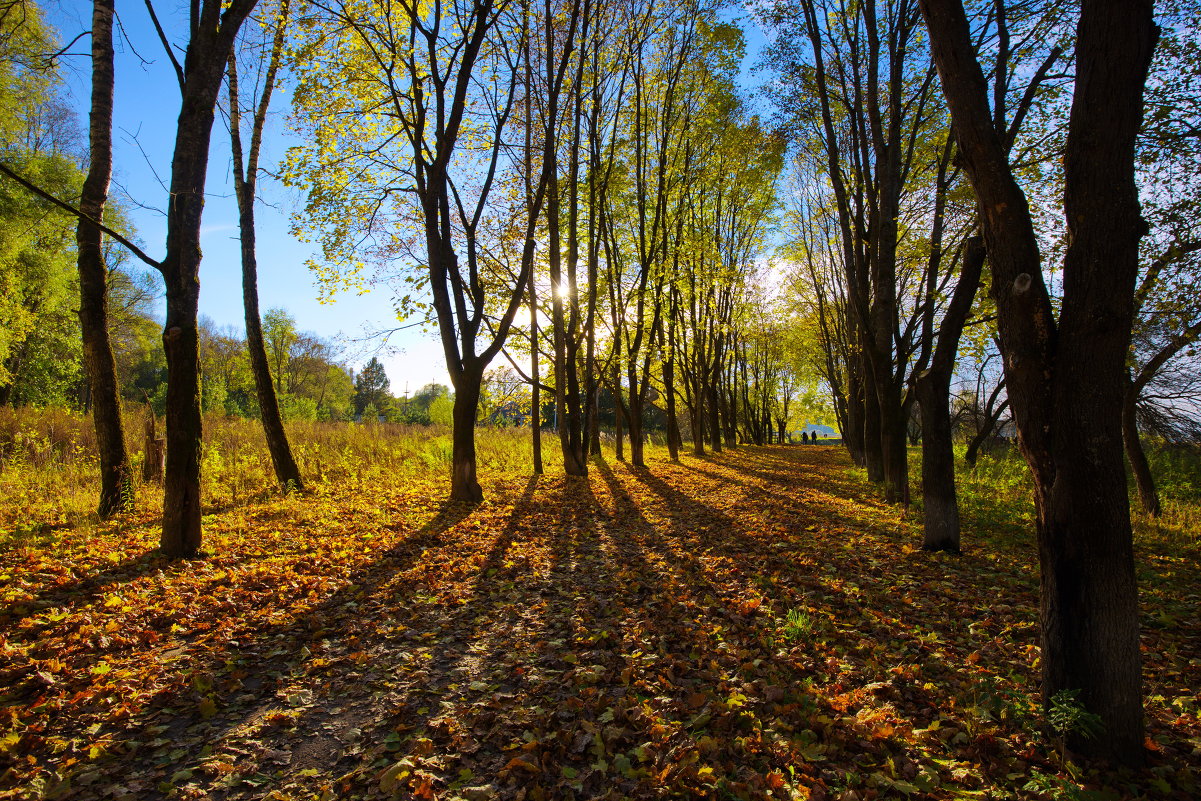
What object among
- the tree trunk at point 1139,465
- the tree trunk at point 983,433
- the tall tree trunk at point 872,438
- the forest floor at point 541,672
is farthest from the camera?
the tree trunk at point 983,433

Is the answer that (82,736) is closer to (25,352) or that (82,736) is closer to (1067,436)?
(1067,436)

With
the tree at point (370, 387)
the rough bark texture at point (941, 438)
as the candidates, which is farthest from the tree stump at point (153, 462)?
the tree at point (370, 387)

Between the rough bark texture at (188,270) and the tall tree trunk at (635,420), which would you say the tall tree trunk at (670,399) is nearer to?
the tall tree trunk at (635,420)

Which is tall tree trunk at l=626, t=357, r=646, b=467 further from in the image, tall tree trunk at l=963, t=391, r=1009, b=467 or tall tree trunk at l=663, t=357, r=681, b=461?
tall tree trunk at l=963, t=391, r=1009, b=467

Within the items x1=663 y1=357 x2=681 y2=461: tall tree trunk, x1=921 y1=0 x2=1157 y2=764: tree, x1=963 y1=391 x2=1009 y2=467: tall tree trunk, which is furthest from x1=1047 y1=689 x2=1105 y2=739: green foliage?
x1=663 y1=357 x2=681 y2=461: tall tree trunk

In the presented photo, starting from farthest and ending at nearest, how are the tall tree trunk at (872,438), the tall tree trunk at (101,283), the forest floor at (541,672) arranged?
the tall tree trunk at (872,438), the tall tree trunk at (101,283), the forest floor at (541,672)

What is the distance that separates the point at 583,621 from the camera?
4590 mm

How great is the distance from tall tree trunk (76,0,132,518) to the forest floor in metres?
0.85

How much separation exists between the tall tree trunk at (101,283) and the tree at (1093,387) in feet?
31.7

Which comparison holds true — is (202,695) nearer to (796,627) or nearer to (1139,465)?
(796,627)

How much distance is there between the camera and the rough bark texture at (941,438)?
6223mm

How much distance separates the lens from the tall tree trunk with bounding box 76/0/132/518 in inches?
260

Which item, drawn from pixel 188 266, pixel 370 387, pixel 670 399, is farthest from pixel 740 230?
pixel 370 387

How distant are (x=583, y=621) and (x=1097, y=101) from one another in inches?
191
